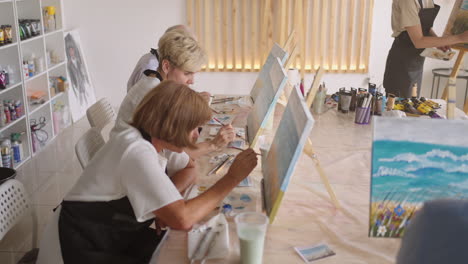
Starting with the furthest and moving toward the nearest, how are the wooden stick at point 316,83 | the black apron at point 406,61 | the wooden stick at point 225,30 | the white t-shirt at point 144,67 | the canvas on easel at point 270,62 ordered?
1. the wooden stick at point 225,30
2. the black apron at point 406,61
3. the white t-shirt at point 144,67
4. the canvas on easel at point 270,62
5. the wooden stick at point 316,83

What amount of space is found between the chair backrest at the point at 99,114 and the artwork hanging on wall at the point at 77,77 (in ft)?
8.43

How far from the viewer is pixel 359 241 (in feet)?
6.06

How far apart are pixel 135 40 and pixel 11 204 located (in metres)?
3.92

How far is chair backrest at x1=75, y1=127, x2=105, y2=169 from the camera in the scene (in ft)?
8.17

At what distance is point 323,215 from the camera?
2051 mm

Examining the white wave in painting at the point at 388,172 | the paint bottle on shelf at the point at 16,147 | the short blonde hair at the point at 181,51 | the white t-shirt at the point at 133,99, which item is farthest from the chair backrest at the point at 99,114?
the white wave in painting at the point at 388,172

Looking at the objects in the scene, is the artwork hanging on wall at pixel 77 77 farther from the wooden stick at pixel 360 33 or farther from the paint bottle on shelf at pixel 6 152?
the wooden stick at pixel 360 33

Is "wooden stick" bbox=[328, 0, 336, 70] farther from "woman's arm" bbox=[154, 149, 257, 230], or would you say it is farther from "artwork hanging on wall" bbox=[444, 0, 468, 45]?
"woman's arm" bbox=[154, 149, 257, 230]

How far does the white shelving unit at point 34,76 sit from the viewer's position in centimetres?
442

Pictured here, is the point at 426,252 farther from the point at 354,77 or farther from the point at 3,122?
the point at 354,77

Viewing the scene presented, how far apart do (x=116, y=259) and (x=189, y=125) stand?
572 mm

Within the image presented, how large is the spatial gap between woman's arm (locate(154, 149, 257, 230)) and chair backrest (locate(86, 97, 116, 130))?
133cm

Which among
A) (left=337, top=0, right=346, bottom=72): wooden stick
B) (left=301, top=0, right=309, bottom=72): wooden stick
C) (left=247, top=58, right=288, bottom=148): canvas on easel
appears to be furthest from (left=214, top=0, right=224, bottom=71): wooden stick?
(left=247, top=58, right=288, bottom=148): canvas on easel

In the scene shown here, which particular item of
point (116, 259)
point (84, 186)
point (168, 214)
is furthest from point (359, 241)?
point (84, 186)
